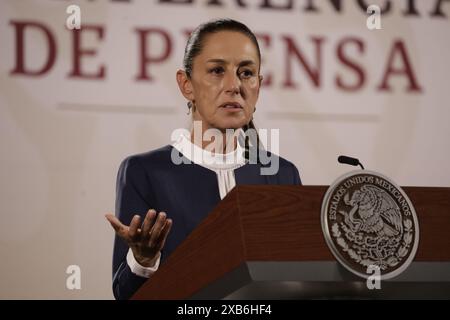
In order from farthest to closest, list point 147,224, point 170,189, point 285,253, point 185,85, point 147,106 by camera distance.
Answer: point 147,106 → point 185,85 → point 170,189 → point 147,224 → point 285,253

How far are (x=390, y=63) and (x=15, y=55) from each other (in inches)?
55.5

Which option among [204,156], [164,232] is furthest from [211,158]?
[164,232]

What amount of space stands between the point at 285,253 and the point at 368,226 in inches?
6.7

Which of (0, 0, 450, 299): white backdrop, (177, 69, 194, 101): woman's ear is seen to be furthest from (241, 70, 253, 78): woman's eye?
(0, 0, 450, 299): white backdrop

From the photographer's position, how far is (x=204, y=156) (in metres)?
2.54

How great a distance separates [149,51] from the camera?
119 inches

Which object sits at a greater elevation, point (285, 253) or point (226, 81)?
point (226, 81)

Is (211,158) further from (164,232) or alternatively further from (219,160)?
(164,232)

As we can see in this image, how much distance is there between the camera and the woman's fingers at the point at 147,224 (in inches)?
61.6

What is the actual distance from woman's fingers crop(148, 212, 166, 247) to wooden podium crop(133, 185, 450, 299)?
61 mm

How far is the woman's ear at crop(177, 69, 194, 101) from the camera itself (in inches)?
102

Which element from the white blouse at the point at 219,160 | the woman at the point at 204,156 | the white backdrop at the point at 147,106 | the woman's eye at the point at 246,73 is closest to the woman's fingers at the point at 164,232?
the woman at the point at 204,156

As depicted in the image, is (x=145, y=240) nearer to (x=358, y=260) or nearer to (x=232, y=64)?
(x=358, y=260)
